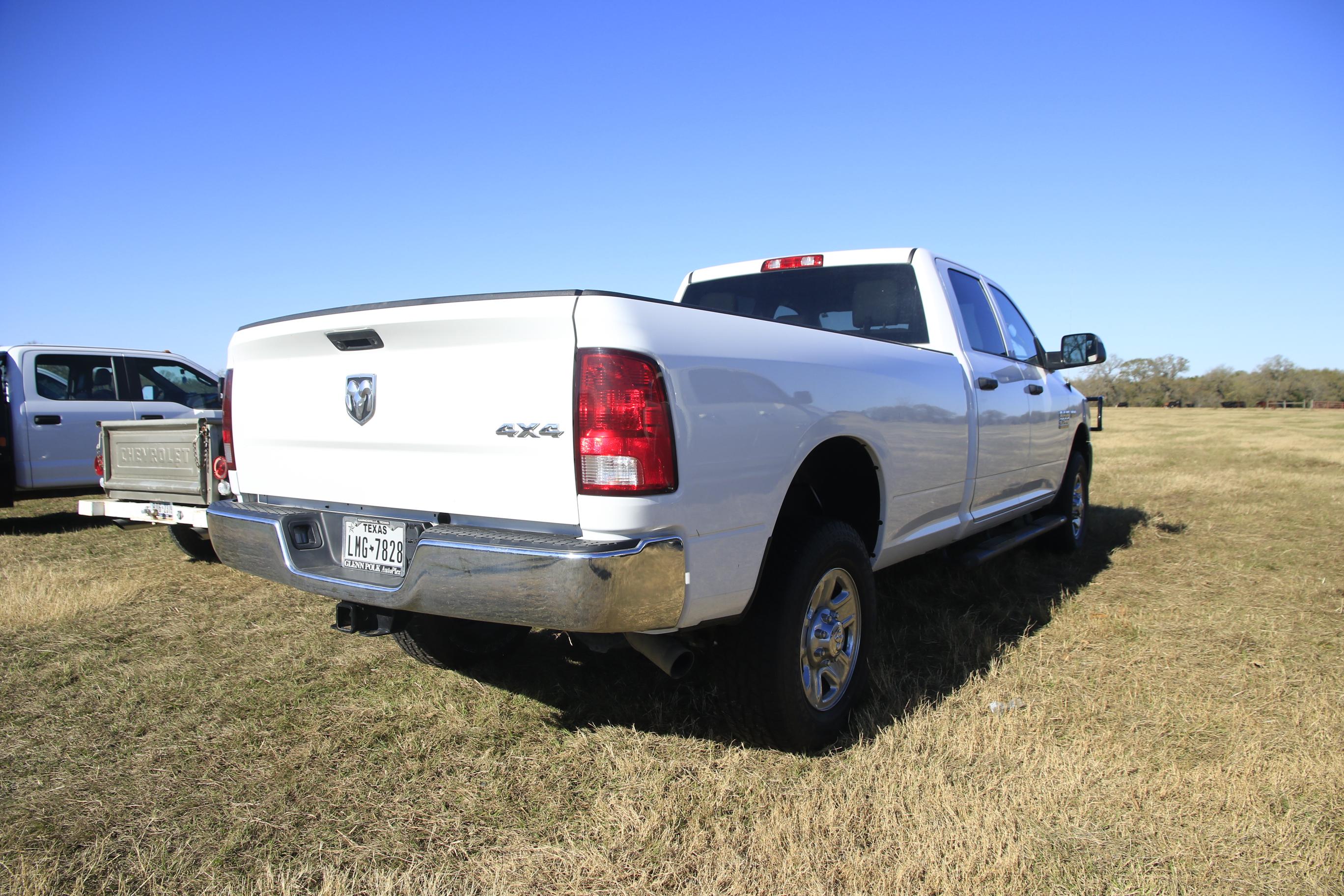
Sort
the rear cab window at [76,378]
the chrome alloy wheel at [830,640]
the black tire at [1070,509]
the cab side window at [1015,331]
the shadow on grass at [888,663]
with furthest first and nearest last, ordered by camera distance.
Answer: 1. the rear cab window at [76,378]
2. the black tire at [1070,509]
3. the cab side window at [1015,331]
4. the shadow on grass at [888,663]
5. the chrome alloy wheel at [830,640]

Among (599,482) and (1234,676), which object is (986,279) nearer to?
(1234,676)

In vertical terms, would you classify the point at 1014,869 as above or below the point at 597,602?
below

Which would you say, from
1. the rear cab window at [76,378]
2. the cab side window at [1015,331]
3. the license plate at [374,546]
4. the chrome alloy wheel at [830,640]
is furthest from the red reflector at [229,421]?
the rear cab window at [76,378]

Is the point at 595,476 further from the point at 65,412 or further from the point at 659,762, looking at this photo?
the point at 65,412

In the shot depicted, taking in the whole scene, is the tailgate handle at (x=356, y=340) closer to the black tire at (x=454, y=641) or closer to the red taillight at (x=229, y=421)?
the red taillight at (x=229, y=421)

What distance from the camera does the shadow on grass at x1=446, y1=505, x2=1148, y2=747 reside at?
10.2ft

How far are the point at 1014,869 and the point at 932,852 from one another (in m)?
0.21

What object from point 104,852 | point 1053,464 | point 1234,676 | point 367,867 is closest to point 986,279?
point 1053,464

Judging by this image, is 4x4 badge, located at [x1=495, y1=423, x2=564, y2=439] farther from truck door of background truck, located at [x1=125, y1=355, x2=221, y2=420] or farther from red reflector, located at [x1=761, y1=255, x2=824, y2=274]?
truck door of background truck, located at [x1=125, y1=355, x2=221, y2=420]

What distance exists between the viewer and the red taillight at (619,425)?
2.13 meters

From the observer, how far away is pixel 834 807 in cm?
240

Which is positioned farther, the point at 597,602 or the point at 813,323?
the point at 813,323

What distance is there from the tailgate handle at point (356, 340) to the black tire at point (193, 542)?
3996 mm

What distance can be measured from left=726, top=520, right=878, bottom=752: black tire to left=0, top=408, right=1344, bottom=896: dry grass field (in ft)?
0.43
